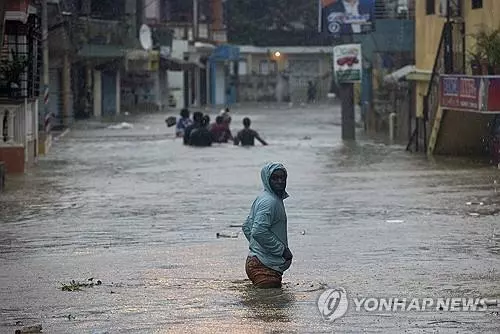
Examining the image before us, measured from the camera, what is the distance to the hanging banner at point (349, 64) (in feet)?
127

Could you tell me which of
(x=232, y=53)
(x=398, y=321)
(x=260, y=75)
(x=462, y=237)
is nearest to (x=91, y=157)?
(x=462, y=237)

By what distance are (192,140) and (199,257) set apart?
857 inches

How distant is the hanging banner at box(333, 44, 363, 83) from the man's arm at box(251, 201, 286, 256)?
91.5 feet

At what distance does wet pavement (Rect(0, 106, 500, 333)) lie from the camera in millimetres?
9791

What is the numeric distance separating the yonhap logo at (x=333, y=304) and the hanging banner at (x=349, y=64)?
28.1 m

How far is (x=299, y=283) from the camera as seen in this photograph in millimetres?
11484

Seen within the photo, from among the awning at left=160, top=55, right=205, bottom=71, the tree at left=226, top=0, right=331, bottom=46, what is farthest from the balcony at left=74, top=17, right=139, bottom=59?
the tree at left=226, top=0, right=331, bottom=46

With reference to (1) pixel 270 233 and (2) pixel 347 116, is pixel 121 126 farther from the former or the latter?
(1) pixel 270 233

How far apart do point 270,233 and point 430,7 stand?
2390 centimetres

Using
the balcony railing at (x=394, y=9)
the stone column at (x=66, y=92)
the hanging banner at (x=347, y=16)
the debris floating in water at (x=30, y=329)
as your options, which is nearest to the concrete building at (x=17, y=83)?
the hanging banner at (x=347, y=16)

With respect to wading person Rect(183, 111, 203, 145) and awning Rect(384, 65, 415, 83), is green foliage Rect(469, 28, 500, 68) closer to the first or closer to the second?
awning Rect(384, 65, 415, 83)

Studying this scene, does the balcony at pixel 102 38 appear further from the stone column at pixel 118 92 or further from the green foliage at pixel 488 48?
the green foliage at pixel 488 48

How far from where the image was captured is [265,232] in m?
11.1

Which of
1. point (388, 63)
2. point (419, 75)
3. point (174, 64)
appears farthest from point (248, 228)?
point (174, 64)
